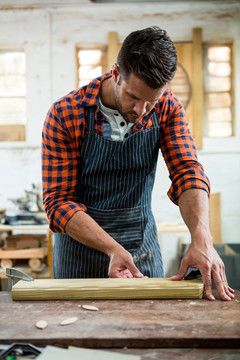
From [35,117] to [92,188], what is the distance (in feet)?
9.60

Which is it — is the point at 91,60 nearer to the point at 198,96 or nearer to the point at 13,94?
the point at 13,94

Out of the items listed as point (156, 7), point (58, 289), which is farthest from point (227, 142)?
point (58, 289)

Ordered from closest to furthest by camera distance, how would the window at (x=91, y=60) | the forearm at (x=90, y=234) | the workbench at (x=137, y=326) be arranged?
the workbench at (x=137, y=326) < the forearm at (x=90, y=234) < the window at (x=91, y=60)

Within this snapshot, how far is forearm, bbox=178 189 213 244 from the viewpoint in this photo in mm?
1614

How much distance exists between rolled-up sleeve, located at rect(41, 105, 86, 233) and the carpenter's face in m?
0.26

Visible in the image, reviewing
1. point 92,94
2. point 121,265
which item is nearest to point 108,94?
point 92,94

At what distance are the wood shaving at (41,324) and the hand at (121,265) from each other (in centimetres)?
45

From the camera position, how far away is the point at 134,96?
161 centimetres

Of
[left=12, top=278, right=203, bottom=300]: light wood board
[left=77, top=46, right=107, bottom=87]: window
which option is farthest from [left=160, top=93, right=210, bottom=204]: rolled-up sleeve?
[left=77, top=46, right=107, bottom=87]: window

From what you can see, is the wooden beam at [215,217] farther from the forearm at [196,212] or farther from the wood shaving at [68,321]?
the wood shaving at [68,321]

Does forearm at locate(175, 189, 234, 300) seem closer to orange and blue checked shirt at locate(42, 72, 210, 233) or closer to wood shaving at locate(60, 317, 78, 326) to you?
orange and blue checked shirt at locate(42, 72, 210, 233)

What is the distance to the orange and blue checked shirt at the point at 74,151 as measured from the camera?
1.80 m

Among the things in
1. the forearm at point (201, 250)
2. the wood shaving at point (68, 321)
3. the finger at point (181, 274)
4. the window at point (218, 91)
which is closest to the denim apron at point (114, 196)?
the forearm at point (201, 250)

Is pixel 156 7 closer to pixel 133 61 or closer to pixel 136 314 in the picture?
pixel 133 61
